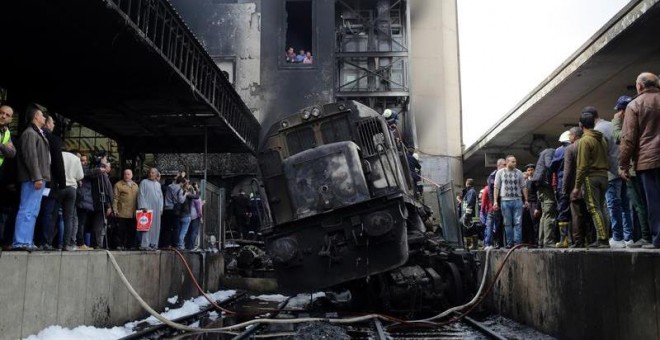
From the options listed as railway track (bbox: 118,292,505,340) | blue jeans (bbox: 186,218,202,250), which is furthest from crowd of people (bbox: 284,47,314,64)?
railway track (bbox: 118,292,505,340)

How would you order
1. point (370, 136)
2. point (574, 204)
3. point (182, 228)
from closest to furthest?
point (574, 204) → point (370, 136) → point (182, 228)

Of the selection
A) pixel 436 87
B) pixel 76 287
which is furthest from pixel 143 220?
pixel 436 87

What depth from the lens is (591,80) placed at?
1191cm

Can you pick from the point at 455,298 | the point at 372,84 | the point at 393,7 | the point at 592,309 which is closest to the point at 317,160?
the point at 455,298

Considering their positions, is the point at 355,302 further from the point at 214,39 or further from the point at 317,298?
the point at 214,39

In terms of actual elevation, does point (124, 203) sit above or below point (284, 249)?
above

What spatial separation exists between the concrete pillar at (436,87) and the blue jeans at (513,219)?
13.4 m

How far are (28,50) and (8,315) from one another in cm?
514

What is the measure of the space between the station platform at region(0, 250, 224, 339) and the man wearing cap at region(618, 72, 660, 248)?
5.80 m

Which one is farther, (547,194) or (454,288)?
(454,288)

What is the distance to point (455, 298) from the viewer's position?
956cm

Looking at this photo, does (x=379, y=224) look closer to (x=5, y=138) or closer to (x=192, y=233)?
(x=5, y=138)

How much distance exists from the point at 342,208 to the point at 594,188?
3.42 meters

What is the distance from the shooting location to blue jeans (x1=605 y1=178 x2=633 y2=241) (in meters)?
6.32
